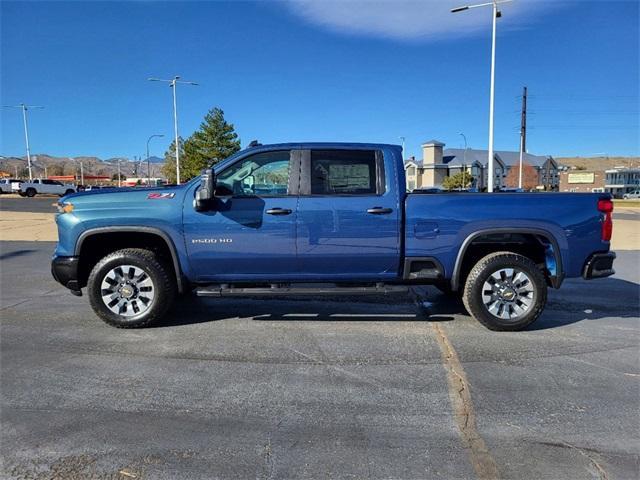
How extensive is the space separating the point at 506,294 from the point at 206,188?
11.1 ft

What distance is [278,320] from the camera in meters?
5.64

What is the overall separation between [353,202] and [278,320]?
5.53 ft

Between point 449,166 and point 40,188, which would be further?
point 449,166

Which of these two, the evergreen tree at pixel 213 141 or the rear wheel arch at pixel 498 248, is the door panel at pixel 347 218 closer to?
the rear wheel arch at pixel 498 248

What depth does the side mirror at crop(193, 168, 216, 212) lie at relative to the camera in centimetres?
486

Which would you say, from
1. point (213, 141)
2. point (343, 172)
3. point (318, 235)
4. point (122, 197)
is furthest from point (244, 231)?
point (213, 141)

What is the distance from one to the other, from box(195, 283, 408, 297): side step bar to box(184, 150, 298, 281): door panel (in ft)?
0.40

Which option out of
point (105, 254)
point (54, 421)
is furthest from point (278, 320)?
point (54, 421)

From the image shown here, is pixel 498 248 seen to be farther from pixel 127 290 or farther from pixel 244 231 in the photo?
pixel 127 290

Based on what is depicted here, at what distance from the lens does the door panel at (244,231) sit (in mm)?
5051

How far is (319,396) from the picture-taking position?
144 inches

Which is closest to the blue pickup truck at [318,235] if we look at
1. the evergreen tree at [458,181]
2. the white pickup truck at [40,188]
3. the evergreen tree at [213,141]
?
the evergreen tree at [213,141]

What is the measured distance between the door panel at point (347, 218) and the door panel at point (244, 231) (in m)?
0.17

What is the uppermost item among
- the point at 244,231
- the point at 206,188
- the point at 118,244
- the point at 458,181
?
the point at 458,181
